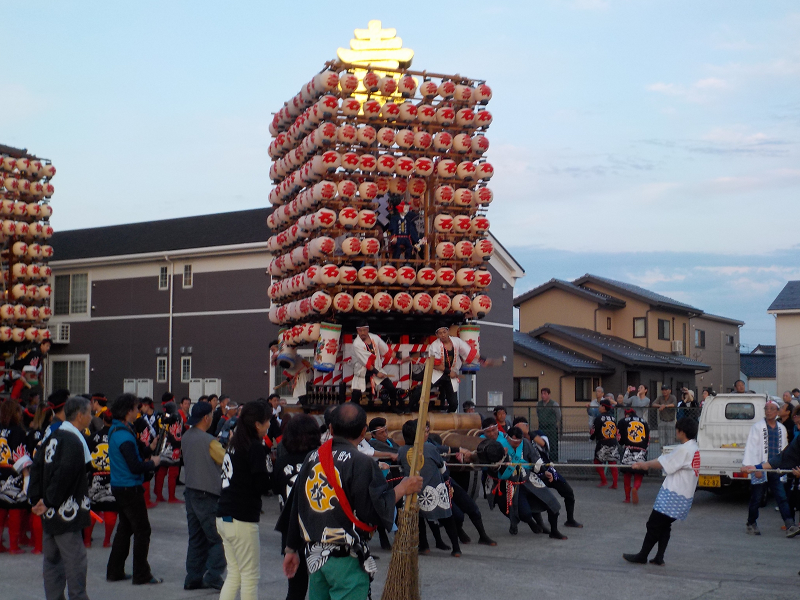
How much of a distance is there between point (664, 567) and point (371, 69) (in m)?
11.4

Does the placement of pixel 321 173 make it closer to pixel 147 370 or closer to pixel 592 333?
pixel 147 370

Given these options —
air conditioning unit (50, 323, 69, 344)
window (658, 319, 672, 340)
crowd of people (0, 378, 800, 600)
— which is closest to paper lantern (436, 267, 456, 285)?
crowd of people (0, 378, 800, 600)

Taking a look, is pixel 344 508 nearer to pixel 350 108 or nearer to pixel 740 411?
pixel 350 108

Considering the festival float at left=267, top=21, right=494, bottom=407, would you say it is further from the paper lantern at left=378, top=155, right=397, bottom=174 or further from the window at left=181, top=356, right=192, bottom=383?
the window at left=181, top=356, right=192, bottom=383

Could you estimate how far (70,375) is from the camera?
129 ft

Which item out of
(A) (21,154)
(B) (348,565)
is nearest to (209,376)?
(A) (21,154)

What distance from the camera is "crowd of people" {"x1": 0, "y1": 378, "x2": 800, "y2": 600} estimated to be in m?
5.90

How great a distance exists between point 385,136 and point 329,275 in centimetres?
294

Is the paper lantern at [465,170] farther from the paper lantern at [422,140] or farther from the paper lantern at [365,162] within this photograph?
the paper lantern at [365,162]

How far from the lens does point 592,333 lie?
1737 inches

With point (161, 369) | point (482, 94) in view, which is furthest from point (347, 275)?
point (161, 369)

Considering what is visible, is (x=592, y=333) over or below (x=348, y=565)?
over

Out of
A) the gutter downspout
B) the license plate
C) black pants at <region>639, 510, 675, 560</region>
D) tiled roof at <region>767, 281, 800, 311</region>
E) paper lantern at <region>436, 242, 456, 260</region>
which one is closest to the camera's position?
black pants at <region>639, 510, 675, 560</region>

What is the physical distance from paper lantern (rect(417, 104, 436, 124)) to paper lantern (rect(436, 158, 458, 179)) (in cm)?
86
